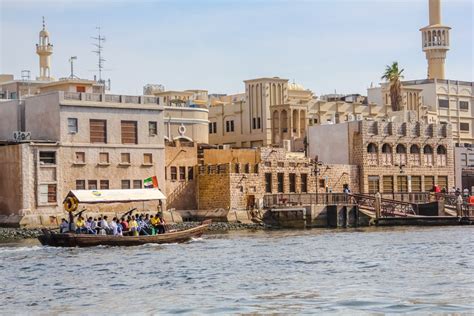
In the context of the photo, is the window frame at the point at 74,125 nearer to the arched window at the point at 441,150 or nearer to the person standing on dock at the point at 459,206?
the person standing on dock at the point at 459,206

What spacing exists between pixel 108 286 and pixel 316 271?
8.17 metres

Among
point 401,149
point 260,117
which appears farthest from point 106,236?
point 260,117

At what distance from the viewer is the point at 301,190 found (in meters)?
80.5

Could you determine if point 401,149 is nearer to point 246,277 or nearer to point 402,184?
point 402,184

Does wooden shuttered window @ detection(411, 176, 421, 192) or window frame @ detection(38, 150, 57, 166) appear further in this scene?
wooden shuttered window @ detection(411, 176, 421, 192)

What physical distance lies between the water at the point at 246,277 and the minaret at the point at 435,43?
64.4m

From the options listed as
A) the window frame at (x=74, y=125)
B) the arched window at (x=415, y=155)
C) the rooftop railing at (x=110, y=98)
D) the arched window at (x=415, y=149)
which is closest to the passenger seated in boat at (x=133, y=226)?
the window frame at (x=74, y=125)

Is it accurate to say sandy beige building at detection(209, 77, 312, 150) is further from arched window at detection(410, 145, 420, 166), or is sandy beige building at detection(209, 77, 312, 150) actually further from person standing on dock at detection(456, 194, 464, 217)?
person standing on dock at detection(456, 194, 464, 217)

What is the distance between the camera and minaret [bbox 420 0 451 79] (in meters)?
121

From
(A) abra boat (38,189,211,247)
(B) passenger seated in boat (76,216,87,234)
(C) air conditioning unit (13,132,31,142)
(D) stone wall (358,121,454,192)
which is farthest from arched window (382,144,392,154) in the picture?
(B) passenger seated in boat (76,216,87,234)

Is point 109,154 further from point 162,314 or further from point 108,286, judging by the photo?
point 162,314

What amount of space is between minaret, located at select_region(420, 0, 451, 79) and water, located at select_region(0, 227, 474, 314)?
64.4 meters

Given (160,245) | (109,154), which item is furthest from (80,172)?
(160,245)

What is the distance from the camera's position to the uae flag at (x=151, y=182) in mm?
67750
